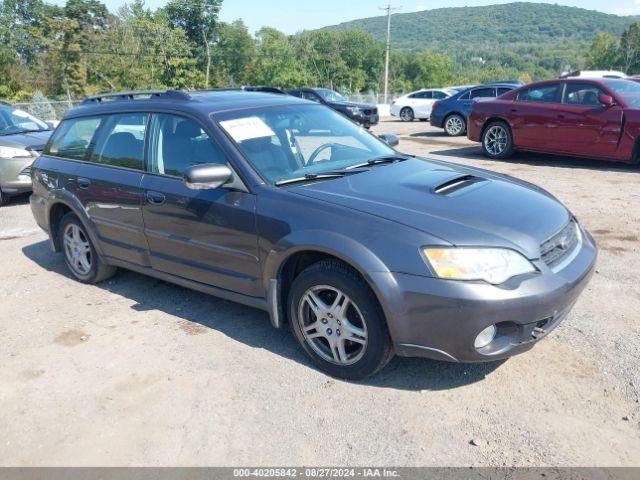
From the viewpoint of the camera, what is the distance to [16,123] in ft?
31.2

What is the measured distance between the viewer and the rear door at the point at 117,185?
4352 mm

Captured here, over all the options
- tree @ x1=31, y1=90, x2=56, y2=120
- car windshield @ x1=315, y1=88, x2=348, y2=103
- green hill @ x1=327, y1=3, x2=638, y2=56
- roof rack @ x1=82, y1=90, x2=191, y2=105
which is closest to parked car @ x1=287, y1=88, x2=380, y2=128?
car windshield @ x1=315, y1=88, x2=348, y2=103

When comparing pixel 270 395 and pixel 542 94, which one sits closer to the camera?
pixel 270 395

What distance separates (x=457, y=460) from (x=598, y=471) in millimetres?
622

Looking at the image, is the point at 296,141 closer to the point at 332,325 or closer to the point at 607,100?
the point at 332,325

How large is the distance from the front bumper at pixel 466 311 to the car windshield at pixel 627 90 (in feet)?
24.3

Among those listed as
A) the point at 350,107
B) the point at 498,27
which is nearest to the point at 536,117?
the point at 350,107

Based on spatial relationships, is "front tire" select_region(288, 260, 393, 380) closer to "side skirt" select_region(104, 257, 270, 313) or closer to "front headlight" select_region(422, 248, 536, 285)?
"side skirt" select_region(104, 257, 270, 313)

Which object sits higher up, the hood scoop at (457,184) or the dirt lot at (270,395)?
the hood scoop at (457,184)

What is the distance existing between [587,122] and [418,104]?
14.8 meters

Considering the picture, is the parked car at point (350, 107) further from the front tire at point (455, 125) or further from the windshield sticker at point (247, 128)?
the windshield sticker at point (247, 128)

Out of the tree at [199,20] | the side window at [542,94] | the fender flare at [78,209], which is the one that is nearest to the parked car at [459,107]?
the side window at [542,94]

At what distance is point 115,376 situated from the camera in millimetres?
3580

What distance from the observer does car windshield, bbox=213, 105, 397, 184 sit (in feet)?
12.3
